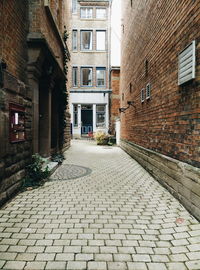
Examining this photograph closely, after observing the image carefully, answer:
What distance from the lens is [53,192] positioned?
4.57 metres

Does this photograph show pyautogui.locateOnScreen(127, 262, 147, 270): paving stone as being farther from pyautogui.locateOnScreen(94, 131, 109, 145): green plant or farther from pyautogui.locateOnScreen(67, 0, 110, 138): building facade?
pyautogui.locateOnScreen(67, 0, 110, 138): building facade

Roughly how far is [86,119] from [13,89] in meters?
18.5

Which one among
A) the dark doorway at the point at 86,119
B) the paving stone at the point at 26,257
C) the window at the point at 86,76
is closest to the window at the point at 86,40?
the window at the point at 86,76

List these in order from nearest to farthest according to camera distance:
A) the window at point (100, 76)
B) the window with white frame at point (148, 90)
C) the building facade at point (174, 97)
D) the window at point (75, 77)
→ the building facade at point (174, 97)
the window with white frame at point (148, 90)
the window at point (75, 77)
the window at point (100, 76)

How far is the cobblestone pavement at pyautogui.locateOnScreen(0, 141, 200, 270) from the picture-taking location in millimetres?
2225

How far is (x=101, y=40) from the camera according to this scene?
22031 mm

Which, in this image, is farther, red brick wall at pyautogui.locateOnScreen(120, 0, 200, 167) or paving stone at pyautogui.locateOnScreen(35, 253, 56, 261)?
red brick wall at pyautogui.locateOnScreen(120, 0, 200, 167)

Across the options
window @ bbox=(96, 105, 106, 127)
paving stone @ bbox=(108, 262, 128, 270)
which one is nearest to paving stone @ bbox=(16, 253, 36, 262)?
paving stone @ bbox=(108, 262, 128, 270)

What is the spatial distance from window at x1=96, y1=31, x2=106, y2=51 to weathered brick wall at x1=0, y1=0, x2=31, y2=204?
692 inches

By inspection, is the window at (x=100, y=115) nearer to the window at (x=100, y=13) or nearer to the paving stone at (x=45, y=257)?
the window at (x=100, y=13)

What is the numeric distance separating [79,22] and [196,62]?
71.1ft

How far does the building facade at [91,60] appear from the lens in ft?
71.0

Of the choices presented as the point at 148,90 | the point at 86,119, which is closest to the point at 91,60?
the point at 86,119

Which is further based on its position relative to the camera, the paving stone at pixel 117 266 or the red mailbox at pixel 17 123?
the red mailbox at pixel 17 123
